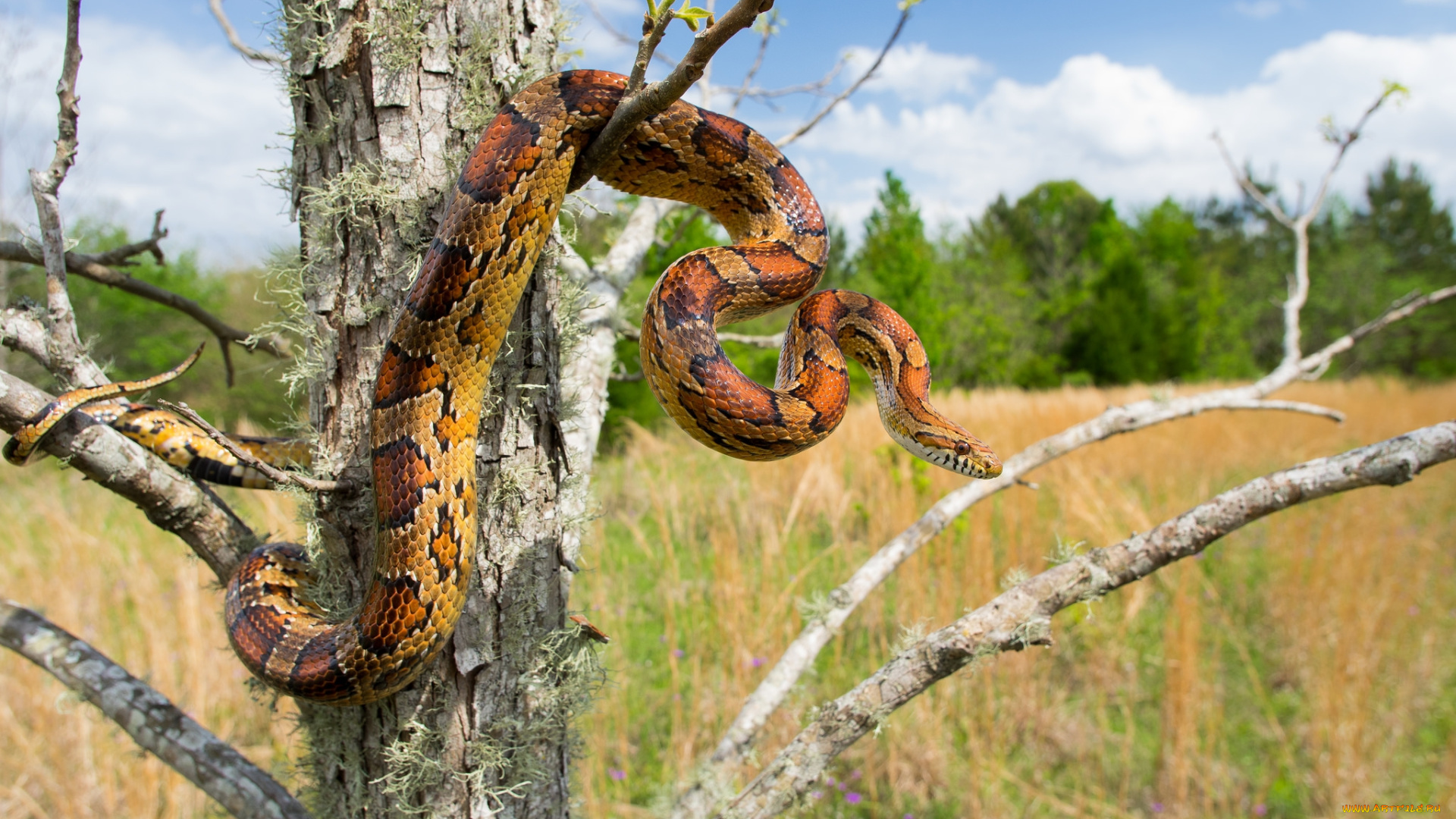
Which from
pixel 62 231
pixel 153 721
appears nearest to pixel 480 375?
pixel 62 231

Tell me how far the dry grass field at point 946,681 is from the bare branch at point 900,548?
113 cm

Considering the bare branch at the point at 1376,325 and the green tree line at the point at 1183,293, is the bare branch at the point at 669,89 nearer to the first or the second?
the bare branch at the point at 1376,325

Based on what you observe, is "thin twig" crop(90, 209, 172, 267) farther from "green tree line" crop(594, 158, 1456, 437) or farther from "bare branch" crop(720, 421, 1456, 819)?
"green tree line" crop(594, 158, 1456, 437)

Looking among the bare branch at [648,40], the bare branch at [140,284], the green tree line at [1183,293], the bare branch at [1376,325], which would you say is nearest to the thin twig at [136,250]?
the bare branch at [140,284]

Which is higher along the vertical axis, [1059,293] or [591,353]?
[1059,293]

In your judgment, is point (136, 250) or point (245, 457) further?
point (136, 250)

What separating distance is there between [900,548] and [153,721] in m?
2.79

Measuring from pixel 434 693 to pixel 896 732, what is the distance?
5.15m

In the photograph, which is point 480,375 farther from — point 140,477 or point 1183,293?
point 1183,293

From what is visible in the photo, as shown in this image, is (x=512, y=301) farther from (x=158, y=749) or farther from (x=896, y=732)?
(x=896, y=732)

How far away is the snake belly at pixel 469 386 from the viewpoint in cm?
216

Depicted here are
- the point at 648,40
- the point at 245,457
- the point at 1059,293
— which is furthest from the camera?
the point at 1059,293

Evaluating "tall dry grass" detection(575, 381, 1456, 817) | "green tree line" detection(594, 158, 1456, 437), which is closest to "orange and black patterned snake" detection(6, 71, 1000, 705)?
"tall dry grass" detection(575, 381, 1456, 817)

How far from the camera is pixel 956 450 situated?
10.1 feet
